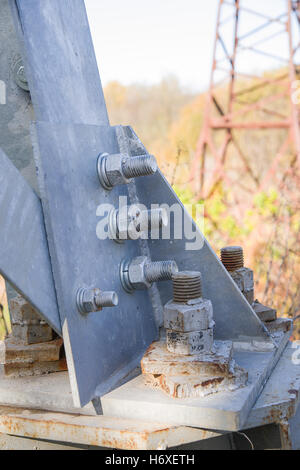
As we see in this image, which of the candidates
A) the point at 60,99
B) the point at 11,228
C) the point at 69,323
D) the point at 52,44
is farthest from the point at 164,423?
the point at 52,44

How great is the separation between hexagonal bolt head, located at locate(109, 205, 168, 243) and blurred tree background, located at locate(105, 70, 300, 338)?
1307 mm

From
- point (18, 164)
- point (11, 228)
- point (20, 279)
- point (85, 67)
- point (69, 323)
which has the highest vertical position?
point (85, 67)

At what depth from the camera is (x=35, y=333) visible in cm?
161

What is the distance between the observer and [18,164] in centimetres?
169

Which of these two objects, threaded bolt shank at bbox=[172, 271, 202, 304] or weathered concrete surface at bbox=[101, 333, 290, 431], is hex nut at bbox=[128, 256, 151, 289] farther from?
weathered concrete surface at bbox=[101, 333, 290, 431]

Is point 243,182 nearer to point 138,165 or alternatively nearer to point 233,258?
point 233,258

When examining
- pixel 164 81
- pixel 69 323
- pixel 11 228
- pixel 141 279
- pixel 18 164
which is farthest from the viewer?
pixel 164 81

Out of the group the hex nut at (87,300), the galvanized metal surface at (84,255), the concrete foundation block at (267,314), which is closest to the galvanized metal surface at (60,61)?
the galvanized metal surface at (84,255)

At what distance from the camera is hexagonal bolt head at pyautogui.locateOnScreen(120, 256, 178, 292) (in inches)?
61.8

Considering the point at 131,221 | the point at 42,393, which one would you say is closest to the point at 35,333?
the point at 42,393

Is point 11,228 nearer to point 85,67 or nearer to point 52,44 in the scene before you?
point 52,44

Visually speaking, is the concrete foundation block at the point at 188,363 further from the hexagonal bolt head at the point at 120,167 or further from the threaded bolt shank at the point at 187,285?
the hexagonal bolt head at the point at 120,167

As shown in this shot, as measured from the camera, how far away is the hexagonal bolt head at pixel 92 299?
1.31 meters
